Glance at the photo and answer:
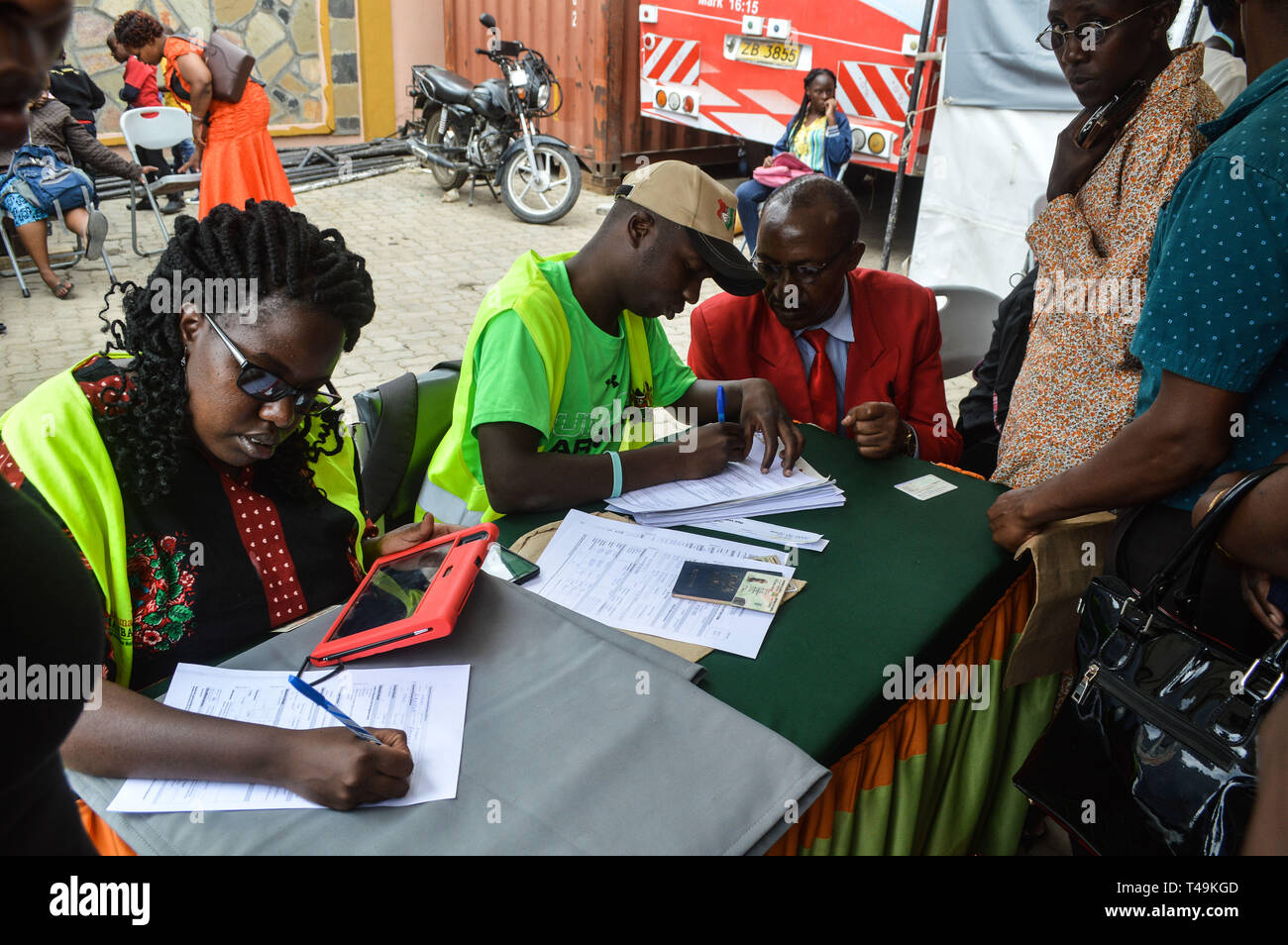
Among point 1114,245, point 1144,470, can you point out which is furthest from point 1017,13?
point 1144,470

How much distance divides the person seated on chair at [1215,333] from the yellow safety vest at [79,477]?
1.55m

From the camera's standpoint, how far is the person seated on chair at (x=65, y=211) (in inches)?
220

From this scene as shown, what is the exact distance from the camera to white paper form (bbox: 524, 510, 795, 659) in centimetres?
146

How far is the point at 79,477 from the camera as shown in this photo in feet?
4.03

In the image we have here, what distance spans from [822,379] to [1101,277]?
0.80 m

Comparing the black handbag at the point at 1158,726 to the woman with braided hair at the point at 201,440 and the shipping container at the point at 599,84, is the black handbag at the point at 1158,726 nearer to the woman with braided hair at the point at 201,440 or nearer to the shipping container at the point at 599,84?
the woman with braided hair at the point at 201,440

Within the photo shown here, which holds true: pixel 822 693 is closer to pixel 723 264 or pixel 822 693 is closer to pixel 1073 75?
pixel 723 264

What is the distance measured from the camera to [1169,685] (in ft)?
4.44

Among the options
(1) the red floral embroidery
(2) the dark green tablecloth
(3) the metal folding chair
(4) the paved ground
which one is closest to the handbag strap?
(2) the dark green tablecloth

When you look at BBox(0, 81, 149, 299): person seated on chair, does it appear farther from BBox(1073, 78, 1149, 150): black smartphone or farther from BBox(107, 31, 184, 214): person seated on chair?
BBox(1073, 78, 1149, 150): black smartphone

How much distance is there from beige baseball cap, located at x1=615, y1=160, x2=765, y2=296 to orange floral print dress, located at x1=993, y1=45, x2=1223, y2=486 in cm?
68

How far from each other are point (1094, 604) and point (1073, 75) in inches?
49.2

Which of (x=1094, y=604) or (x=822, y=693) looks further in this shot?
(x=1094, y=604)
